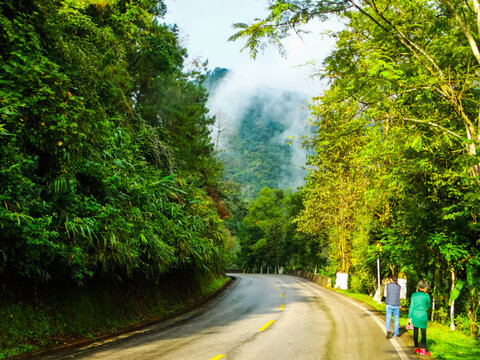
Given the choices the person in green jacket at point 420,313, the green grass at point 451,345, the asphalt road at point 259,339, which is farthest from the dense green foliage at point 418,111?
the asphalt road at point 259,339

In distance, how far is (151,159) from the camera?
54.7ft

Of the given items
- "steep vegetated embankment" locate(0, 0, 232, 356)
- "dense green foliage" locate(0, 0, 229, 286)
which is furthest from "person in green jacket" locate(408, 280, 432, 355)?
"steep vegetated embankment" locate(0, 0, 232, 356)

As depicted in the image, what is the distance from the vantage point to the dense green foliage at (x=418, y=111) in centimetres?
736

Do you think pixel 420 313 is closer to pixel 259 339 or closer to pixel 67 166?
pixel 259 339

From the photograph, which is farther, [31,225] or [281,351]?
[281,351]

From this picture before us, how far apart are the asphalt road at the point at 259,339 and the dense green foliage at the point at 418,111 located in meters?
2.68

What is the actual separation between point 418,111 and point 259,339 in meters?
7.31

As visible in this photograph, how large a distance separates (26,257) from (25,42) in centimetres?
413

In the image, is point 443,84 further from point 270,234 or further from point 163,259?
point 270,234

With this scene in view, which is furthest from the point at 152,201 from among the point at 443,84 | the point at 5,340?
the point at 443,84

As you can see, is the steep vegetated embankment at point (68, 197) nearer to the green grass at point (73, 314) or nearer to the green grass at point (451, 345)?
the green grass at point (73, 314)

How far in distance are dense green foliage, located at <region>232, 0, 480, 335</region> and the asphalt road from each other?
2677 mm

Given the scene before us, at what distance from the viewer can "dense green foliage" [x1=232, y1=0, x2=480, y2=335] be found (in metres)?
7.36

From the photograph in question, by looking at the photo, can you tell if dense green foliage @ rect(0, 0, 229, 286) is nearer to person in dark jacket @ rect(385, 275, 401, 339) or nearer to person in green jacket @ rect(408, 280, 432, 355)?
person in dark jacket @ rect(385, 275, 401, 339)
